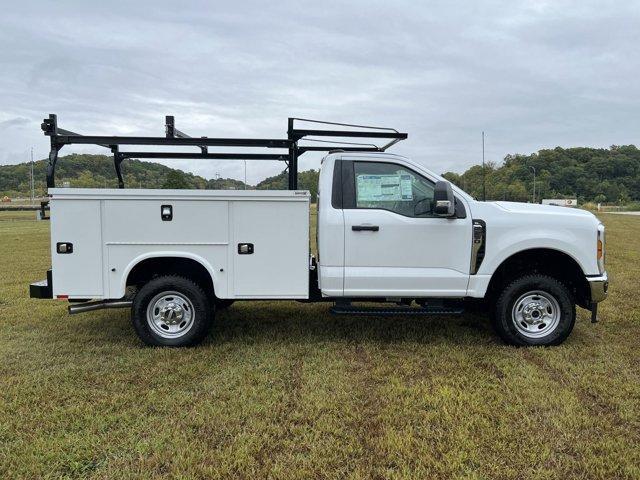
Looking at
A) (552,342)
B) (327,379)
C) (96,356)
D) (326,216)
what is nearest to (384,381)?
(327,379)

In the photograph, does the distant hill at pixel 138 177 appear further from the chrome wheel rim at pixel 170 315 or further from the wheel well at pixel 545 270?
the wheel well at pixel 545 270

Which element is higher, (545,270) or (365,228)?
(365,228)

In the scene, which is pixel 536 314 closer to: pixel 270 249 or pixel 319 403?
pixel 319 403

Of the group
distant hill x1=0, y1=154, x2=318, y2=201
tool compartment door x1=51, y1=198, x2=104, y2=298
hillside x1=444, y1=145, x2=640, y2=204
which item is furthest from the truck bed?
hillside x1=444, y1=145, x2=640, y2=204

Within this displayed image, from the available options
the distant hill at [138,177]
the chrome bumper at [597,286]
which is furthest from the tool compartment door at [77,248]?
the chrome bumper at [597,286]

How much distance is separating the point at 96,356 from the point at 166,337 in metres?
0.69

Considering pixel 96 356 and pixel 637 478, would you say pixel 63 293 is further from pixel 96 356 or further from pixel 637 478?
pixel 637 478

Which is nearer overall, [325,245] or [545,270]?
[325,245]

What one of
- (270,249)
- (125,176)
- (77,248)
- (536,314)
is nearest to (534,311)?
(536,314)

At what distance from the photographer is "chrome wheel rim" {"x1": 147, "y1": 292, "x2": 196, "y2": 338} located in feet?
17.6

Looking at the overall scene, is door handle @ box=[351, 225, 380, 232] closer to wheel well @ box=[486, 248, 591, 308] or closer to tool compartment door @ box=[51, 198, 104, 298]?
wheel well @ box=[486, 248, 591, 308]

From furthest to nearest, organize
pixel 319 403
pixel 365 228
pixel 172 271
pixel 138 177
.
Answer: pixel 138 177
pixel 172 271
pixel 365 228
pixel 319 403

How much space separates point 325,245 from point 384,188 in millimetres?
855

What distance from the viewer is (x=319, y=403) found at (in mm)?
3980
